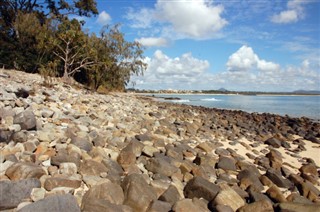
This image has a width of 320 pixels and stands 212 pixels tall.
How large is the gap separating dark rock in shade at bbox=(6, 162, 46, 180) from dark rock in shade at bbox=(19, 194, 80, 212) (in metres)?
0.80

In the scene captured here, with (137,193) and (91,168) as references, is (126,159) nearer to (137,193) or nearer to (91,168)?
(91,168)

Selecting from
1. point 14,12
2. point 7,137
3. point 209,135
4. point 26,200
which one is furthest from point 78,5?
point 26,200

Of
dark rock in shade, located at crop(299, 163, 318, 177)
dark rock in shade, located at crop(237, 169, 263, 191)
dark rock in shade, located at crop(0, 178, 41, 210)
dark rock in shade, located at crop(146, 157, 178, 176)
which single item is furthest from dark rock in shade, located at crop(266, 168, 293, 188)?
dark rock in shade, located at crop(0, 178, 41, 210)

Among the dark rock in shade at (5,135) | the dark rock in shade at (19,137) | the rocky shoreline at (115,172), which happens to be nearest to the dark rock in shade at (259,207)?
the rocky shoreline at (115,172)

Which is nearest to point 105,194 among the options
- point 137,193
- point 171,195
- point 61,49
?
point 137,193

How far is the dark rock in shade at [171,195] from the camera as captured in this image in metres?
4.23

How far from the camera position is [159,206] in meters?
3.95

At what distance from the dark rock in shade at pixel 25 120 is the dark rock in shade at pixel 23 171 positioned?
1771 millimetres

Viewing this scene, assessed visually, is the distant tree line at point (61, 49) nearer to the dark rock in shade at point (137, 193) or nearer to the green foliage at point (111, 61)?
the green foliage at point (111, 61)

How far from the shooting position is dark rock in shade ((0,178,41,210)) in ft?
11.0

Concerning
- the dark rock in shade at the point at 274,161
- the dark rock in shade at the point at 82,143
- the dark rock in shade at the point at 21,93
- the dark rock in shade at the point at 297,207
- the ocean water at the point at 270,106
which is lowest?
the ocean water at the point at 270,106

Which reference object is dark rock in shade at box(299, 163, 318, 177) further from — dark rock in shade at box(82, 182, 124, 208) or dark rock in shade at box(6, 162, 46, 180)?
dark rock in shade at box(6, 162, 46, 180)

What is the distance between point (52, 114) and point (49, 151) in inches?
103

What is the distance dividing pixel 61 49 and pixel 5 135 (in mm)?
19785
